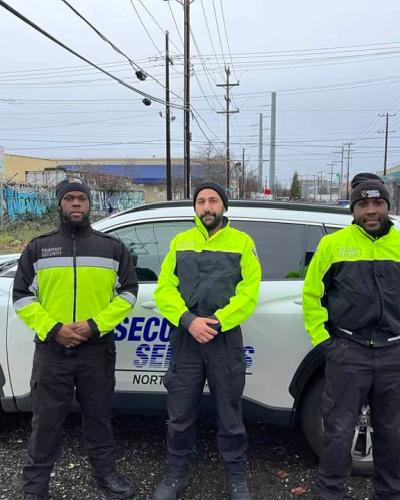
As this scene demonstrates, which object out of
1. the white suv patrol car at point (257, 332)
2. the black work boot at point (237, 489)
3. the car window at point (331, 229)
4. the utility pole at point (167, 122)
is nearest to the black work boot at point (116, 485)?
the white suv patrol car at point (257, 332)

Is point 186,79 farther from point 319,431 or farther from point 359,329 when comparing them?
point 359,329

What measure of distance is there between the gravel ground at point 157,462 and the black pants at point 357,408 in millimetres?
387

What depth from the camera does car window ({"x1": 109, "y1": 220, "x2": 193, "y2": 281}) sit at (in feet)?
11.4

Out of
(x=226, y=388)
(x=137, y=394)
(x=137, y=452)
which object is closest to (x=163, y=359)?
(x=137, y=394)

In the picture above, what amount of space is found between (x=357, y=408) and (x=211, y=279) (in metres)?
1.06

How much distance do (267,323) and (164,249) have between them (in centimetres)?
88

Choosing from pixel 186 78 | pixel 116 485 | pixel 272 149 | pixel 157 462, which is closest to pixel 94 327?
pixel 116 485

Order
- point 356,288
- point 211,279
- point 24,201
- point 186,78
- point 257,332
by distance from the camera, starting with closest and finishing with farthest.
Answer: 1. point 356,288
2. point 211,279
3. point 257,332
4. point 186,78
5. point 24,201

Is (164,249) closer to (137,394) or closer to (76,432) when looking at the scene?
(137,394)

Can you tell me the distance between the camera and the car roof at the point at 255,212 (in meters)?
3.36

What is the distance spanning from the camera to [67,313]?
2871 mm

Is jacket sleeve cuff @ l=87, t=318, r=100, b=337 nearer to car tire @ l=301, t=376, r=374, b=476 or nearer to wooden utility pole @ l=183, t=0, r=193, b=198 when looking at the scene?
car tire @ l=301, t=376, r=374, b=476

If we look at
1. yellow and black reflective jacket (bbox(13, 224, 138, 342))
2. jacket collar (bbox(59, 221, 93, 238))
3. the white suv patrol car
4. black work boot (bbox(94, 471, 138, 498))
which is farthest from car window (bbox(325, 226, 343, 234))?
black work boot (bbox(94, 471, 138, 498))

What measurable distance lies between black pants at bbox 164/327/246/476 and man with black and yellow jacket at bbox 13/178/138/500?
0.39 m
